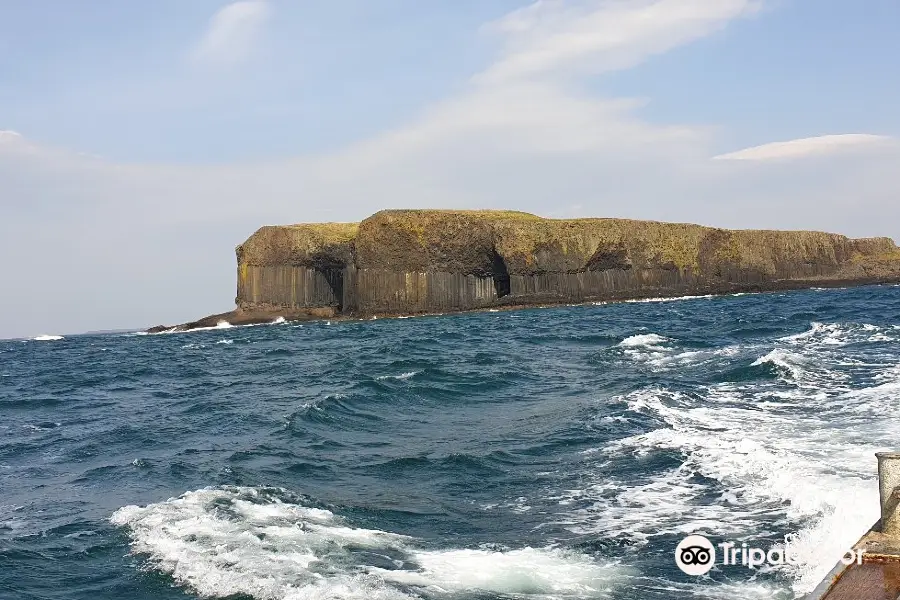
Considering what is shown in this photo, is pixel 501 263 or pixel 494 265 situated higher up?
pixel 501 263

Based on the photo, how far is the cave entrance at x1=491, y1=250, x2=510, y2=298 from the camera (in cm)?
9031

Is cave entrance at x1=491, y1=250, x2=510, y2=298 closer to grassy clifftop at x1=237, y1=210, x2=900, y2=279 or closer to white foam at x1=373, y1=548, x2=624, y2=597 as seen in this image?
grassy clifftop at x1=237, y1=210, x2=900, y2=279

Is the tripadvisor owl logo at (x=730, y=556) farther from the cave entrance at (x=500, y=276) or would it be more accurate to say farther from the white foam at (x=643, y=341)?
the cave entrance at (x=500, y=276)

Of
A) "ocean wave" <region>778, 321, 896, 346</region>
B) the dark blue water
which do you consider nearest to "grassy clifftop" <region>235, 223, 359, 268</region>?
the dark blue water

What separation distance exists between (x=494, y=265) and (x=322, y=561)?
82533mm

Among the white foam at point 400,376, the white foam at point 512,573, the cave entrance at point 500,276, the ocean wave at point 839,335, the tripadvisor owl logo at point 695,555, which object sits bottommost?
the white foam at point 512,573

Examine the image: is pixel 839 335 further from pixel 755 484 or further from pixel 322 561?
pixel 322 561

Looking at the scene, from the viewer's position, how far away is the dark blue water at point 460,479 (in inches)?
337

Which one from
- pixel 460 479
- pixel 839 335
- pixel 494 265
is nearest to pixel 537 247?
pixel 494 265

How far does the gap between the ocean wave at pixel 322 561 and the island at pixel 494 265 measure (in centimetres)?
7530

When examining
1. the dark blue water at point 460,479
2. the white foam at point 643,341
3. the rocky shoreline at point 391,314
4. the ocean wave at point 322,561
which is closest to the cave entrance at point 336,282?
the rocky shoreline at point 391,314

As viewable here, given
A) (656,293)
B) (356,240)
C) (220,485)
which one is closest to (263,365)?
(220,485)

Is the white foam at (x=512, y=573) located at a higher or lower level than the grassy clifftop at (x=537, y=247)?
lower

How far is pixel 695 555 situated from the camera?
8586mm
